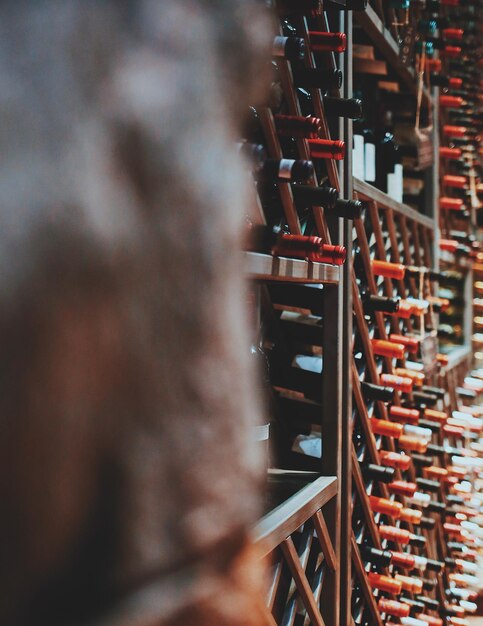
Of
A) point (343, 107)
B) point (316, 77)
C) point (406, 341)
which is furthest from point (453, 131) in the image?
point (316, 77)

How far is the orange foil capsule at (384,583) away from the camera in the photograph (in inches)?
Answer: 52.0

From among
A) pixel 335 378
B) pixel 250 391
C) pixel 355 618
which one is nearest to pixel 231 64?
pixel 250 391

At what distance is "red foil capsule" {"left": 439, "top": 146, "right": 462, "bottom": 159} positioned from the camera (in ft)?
7.74

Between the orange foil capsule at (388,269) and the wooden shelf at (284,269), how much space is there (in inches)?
18.1

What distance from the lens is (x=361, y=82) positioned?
171 centimetres

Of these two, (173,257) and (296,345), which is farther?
(296,345)

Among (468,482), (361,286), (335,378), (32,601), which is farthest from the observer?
(468,482)

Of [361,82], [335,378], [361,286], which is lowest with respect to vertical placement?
[335,378]

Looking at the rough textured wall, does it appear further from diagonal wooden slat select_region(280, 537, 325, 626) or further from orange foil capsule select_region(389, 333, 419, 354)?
orange foil capsule select_region(389, 333, 419, 354)

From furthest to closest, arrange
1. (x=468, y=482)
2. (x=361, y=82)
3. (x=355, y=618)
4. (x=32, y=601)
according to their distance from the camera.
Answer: (x=468, y=482) < (x=361, y=82) < (x=355, y=618) < (x=32, y=601)

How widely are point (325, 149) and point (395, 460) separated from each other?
32.0 inches

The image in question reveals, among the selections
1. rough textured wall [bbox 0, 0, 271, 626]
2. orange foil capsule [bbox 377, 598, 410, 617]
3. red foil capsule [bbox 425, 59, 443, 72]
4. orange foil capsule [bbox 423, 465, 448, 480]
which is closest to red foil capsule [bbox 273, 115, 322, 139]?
rough textured wall [bbox 0, 0, 271, 626]

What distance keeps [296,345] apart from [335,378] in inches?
6.4

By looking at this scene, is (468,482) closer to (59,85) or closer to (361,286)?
(361,286)
